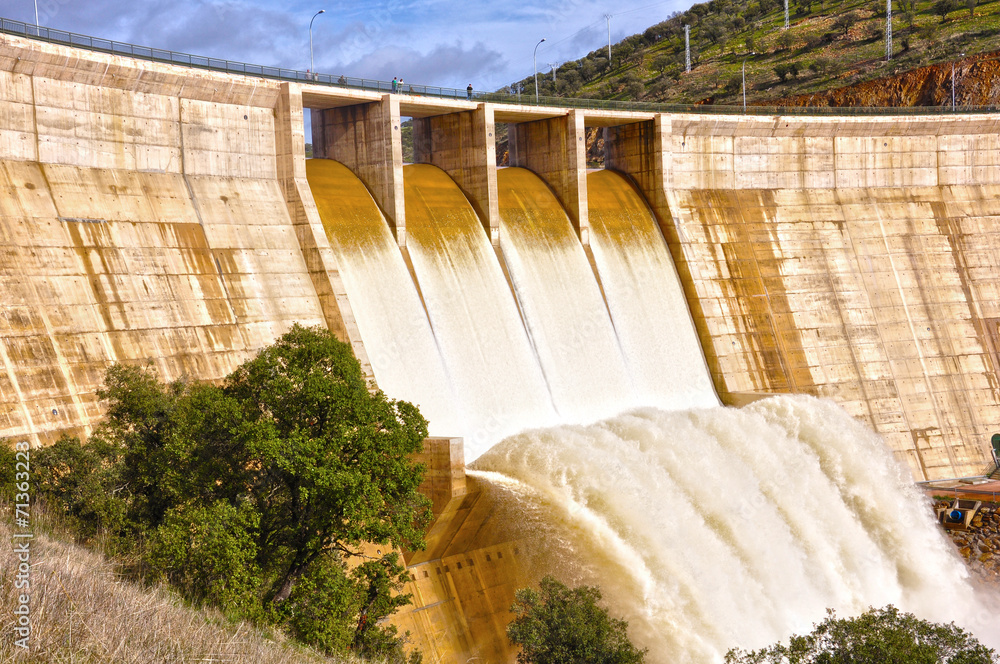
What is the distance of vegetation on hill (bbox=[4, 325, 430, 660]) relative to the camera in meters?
15.4

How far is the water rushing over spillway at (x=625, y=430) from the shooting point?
72.6ft

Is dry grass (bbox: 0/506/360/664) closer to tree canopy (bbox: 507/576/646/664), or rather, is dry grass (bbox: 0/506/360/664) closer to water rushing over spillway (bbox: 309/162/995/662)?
tree canopy (bbox: 507/576/646/664)

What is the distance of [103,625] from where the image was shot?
10.8 meters

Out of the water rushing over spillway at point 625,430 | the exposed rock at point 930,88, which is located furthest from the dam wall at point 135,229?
the exposed rock at point 930,88

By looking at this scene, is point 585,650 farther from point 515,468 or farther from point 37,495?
point 37,495

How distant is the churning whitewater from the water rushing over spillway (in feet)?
0.17

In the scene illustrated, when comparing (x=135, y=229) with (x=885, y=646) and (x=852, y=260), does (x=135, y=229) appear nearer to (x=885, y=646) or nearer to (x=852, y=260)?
(x=885, y=646)

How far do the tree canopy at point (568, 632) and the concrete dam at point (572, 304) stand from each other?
2357mm

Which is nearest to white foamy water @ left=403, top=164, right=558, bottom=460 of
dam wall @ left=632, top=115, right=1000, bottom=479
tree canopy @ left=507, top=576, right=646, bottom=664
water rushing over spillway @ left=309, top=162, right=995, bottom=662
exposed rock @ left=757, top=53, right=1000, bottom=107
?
water rushing over spillway @ left=309, top=162, right=995, bottom=662

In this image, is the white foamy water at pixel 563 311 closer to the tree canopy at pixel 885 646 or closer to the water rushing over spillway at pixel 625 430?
the water rushing over spillway at pixel 625 430

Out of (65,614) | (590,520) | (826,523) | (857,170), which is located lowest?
(826,523)

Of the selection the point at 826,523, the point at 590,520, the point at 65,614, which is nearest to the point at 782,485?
the point at 826,523

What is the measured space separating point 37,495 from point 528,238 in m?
19.7

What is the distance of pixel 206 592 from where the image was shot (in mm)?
15297
